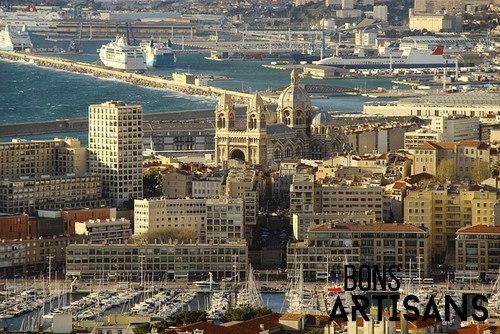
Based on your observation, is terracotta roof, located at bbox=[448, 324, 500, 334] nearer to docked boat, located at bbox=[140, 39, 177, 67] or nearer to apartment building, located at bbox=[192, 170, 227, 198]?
apartment building, located at bbox=[192, 170, 227, 198]

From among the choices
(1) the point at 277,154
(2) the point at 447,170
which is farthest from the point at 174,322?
(1) the point at 277,154

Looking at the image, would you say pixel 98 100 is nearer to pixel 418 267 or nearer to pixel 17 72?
pixel 17 72

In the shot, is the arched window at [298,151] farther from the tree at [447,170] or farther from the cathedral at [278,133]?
the tree at [447,170]

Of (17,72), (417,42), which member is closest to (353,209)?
(17,72)

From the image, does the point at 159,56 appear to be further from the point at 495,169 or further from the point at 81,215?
the point at 81,215

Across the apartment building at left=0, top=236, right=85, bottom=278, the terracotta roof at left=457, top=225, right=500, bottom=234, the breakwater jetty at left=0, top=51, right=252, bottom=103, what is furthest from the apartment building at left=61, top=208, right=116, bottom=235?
the breakwater jetty at left=0, top=51, right=252, bottom=103
